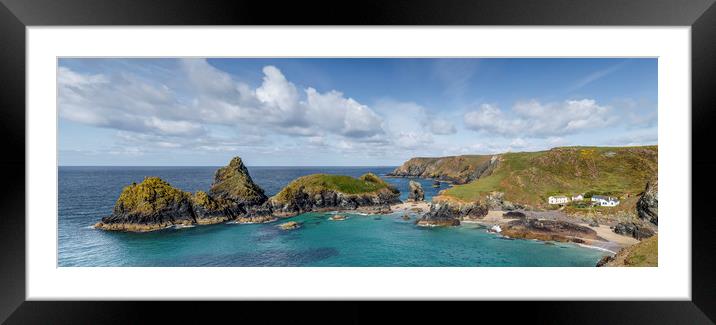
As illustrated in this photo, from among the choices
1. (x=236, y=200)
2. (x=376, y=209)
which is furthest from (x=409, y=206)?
(x=236, y=200)

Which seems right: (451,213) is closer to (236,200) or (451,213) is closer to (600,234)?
(600,234)

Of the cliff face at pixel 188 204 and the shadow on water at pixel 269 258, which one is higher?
the cliff face at pixel 188 204

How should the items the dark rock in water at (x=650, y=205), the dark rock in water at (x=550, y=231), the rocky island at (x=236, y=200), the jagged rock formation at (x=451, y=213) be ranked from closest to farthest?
the dark rock in water at (x=650, y=205) < the dark rock in water at (x=550, y=231) < the rocky island at (x=236, y=200) < the jagged rock formation at (x=451, y=213)

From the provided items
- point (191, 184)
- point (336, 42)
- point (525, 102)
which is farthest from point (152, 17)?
point (191, 184)

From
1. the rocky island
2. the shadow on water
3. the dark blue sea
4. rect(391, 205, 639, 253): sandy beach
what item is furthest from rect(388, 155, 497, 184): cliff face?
the shadow on water

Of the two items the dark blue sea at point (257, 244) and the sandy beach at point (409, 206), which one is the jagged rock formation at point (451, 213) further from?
the sandy beach at point (409, 206)

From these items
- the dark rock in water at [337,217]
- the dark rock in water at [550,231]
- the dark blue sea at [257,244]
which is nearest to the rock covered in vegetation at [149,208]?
the dark blue sea at [257,244]
